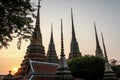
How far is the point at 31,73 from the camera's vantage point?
104 ft

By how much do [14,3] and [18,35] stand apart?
1.82 metres

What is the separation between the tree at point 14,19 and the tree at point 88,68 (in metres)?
26.7

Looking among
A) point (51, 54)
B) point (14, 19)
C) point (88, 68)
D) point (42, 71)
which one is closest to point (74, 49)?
point (51, 54)

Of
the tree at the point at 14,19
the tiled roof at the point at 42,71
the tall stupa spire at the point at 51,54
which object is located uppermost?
the tall stupa spire at the point at 51,54

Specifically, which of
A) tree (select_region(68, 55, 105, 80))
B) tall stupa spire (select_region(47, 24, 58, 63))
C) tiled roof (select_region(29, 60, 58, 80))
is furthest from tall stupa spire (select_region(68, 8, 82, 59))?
tiled roof (select_region(29, 60, 58, 80))

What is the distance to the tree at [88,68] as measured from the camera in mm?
35000

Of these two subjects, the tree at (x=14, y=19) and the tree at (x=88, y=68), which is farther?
the tree at (x=88, y=68)

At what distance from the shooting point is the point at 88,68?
3528 cm

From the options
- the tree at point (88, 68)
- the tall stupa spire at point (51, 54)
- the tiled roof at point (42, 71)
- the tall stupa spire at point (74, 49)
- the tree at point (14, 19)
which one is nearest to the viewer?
the tree at point (14, 19)

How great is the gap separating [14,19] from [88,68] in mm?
28007

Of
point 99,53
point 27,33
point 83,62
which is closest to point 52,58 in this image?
point 99,53

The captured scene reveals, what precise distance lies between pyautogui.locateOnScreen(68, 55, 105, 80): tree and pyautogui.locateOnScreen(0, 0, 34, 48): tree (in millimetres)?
26724

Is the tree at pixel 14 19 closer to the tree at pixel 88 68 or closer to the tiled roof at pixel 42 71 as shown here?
the tiled roof at pixel 42 71

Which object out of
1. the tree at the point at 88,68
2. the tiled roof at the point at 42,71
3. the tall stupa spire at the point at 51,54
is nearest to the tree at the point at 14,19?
the tiled roof at the point at 42,71
